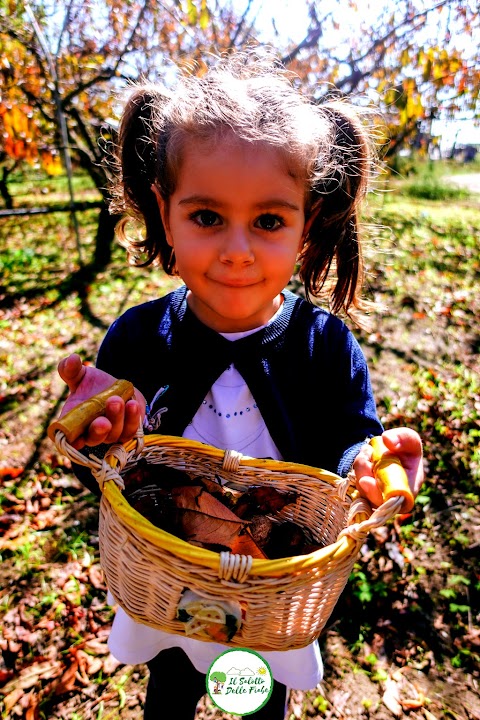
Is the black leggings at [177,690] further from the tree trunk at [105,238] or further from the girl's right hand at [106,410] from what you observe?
the tree trunk at [105,238]

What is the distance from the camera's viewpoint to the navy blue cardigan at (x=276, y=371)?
1.56 m

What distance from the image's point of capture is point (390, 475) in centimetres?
104

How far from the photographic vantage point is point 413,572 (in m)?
2.46

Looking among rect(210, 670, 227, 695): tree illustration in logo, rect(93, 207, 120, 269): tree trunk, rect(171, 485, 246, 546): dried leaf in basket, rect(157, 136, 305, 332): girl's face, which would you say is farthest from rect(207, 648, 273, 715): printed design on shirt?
rect(93, 207, 120, 269): tree trunk

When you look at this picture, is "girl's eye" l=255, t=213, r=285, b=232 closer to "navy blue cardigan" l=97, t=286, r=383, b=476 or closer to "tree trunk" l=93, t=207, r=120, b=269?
"navy blue cardigan" l=97, t=286, r=383, b=476

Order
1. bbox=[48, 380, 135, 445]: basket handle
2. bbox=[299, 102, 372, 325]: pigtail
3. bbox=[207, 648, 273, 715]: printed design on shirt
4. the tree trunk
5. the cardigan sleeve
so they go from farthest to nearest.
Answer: the tree trunk
bbox=[299, 102, 372, 325]: pigtail
the cardigan sleeve
bbox=[207, 648, 273, 715]: printed design on shirt
bbox=[48, 380, 135, 445]: basket handle

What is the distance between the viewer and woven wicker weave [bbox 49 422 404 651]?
3.05 feet

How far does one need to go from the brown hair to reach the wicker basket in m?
0.74

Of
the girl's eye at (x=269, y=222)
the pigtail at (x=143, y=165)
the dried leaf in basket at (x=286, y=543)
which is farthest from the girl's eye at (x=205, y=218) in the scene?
the dried leaf in basket at (x=286, y=543)

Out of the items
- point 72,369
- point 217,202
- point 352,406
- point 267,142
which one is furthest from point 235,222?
point 352,406

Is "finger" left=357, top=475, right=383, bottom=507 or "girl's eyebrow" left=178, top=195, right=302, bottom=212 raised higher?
"girl's eyebrow" left=178, top=195, right=302, bottom=212

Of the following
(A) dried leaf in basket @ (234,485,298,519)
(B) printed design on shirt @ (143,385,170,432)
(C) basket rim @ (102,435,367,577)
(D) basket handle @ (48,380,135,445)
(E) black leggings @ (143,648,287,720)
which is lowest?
(E) black leggings @ (143,648,287,720)

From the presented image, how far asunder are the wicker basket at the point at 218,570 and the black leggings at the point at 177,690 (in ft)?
1.69

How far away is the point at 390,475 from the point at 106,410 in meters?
0.61
